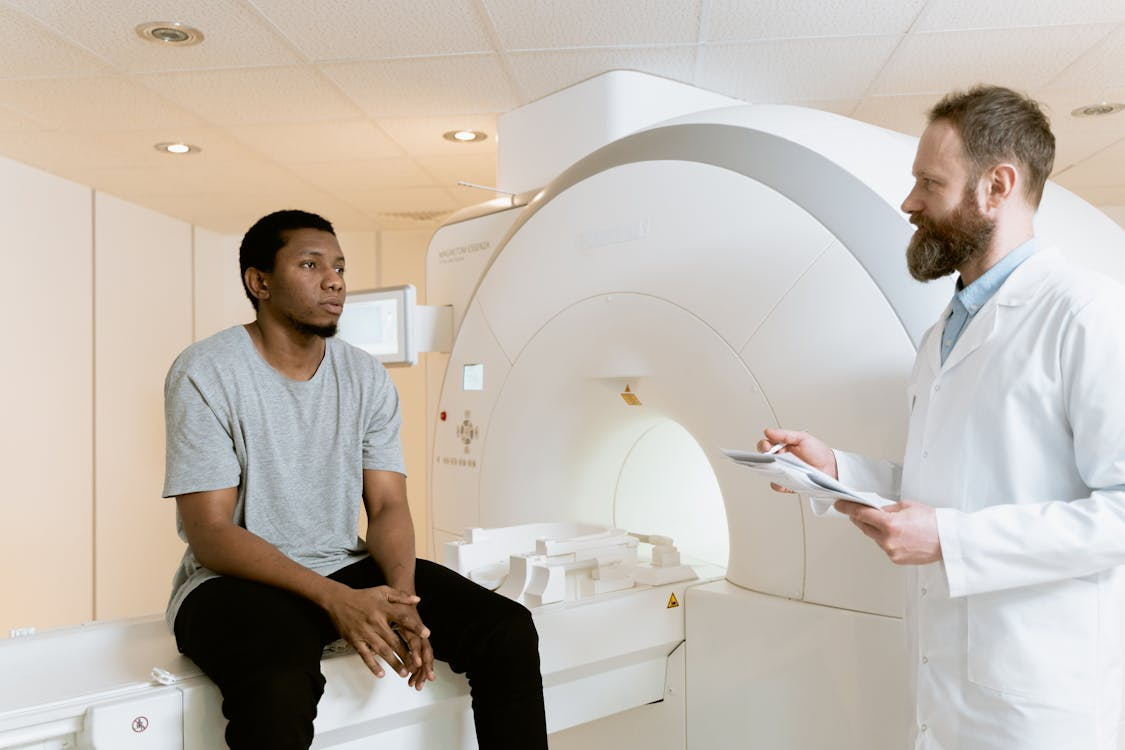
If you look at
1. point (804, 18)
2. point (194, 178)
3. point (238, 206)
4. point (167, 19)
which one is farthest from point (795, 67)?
point (238, 206)

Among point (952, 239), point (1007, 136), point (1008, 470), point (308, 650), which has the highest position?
point (1007, 136)

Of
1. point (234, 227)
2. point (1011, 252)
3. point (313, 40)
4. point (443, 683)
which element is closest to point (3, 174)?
point (234, 227)

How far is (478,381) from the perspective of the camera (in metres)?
2.68

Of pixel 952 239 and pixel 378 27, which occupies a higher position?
pixel 378 27

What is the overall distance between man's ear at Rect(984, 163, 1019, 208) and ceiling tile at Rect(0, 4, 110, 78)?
2421 mm

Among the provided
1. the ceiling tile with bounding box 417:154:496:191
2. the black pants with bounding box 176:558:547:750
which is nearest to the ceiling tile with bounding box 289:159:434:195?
the ceiling tile with bounding box 417:154:496:191

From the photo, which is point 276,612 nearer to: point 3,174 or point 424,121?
point 424,121

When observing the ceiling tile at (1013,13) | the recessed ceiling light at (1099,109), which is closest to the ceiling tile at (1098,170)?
the recessed ceiling light at (1099,109)

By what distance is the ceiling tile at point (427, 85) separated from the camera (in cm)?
280

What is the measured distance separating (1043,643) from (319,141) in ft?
10.5

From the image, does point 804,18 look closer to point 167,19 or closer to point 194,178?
point 167,19

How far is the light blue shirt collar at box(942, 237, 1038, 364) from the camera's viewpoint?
125cm

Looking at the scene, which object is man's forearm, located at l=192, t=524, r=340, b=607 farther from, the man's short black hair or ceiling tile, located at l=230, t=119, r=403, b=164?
ceiling tile, located at l=230, t=119, r=403, b=164

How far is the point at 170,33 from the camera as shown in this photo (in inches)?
99.0
